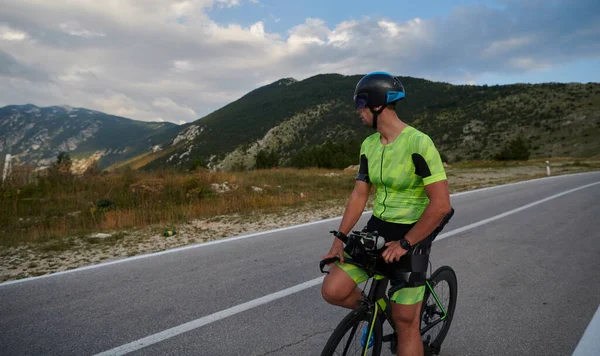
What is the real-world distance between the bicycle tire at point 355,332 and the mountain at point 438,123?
17.0 m

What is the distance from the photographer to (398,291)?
219 centimetres

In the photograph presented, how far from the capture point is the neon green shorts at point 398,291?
216cm

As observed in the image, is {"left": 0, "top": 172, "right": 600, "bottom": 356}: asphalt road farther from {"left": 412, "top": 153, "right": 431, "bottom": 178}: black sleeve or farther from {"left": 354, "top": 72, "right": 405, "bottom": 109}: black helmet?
{"left": 354, "top": 72, "right": 405, "bottom": 109}: black helmet

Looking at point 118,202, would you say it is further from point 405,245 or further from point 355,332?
point 405,245

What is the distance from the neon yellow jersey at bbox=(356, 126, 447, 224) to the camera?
81.5 inches

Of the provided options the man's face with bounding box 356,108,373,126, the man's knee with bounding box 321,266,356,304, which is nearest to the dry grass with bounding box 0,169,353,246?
the man's knee with bounding box 321,266,356,304

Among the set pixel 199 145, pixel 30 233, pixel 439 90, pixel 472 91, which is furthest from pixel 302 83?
pixel 30 233

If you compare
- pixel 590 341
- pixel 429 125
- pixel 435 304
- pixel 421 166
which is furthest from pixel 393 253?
pixel 429 125

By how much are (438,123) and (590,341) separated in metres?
81.5

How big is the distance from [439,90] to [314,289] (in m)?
118

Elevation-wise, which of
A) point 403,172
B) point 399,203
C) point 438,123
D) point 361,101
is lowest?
point 399,203

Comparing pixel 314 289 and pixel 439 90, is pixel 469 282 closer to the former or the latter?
pixel 314 289

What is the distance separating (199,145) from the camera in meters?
137

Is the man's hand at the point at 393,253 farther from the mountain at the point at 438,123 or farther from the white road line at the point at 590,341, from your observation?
the mountain at the point at 438,123
